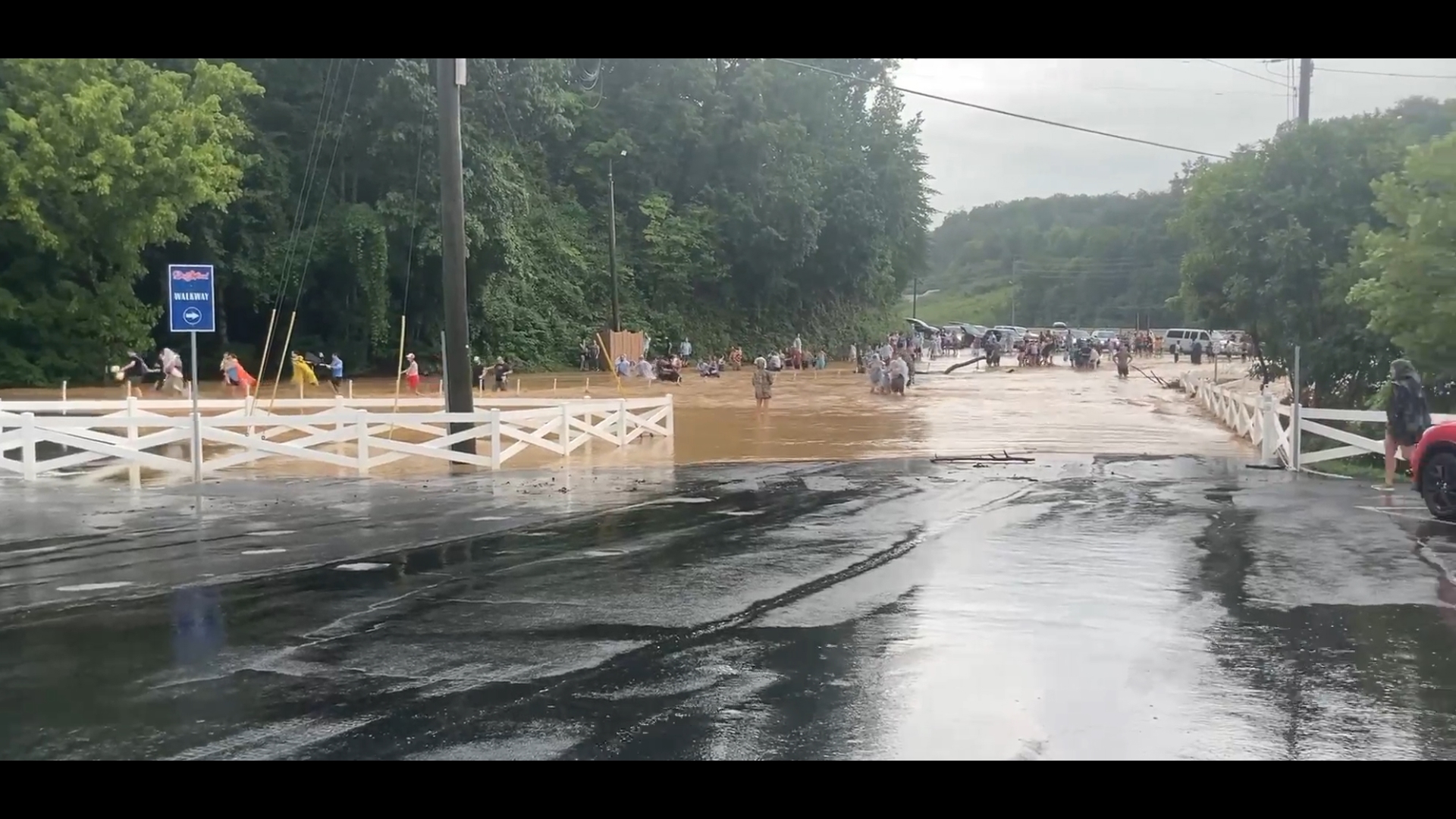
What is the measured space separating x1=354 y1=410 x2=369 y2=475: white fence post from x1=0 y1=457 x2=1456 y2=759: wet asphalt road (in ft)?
12.2

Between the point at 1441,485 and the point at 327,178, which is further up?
the point at 327,178

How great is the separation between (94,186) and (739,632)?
34.4 metres

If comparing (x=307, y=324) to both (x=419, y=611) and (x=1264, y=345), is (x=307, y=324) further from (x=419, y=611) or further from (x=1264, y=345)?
(x=419, y=611)

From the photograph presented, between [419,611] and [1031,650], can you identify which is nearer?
[1031,650]

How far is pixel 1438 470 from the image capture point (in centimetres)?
1338

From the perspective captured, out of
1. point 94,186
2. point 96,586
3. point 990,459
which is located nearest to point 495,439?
point 990,459

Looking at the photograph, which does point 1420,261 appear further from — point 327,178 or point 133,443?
point 327,178

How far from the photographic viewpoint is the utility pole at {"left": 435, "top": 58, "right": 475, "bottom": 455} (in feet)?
62.9

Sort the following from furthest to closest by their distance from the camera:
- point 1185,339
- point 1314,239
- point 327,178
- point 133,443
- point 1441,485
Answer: point 1185,339
point 327,178
point 1314,239
point 133,443
point 1441,485

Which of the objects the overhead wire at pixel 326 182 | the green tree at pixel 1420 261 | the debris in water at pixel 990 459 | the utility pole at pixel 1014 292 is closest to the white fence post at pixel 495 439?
the debris in water at pixel 990 459

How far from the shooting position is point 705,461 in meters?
20.8

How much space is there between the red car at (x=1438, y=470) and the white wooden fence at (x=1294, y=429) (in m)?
1.27

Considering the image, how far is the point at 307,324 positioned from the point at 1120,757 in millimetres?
47066
